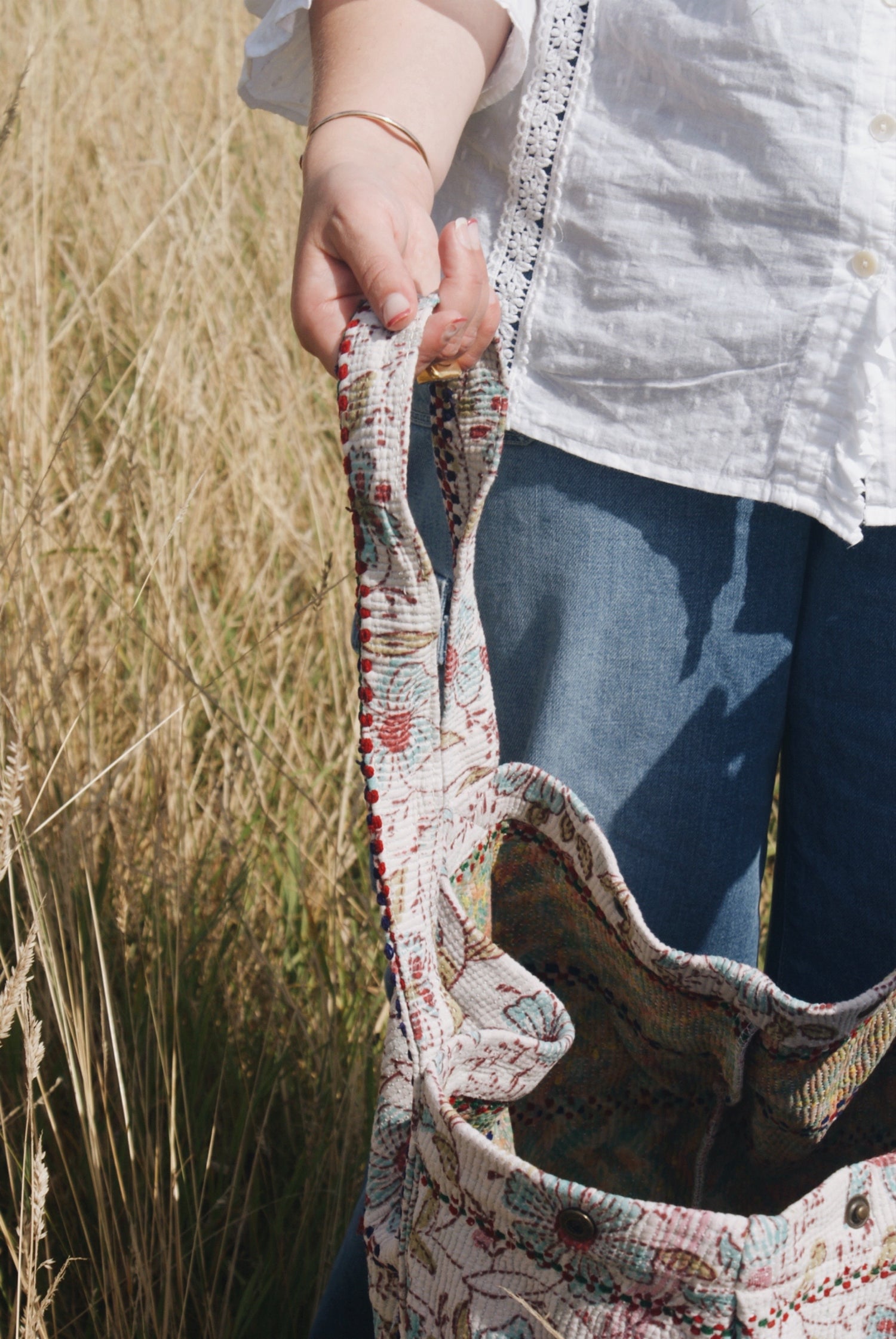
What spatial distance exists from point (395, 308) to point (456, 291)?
0.06 metres

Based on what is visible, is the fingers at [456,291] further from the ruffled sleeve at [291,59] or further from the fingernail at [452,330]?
the ruffled sleeve at [291,59]

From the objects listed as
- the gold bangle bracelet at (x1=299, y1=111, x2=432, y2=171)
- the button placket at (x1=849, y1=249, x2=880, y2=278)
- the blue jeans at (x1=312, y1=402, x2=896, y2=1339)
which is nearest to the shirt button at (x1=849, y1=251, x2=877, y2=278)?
the button placket at (x1=849, y1=249, x2=880, y2=278)

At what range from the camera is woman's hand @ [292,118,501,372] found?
1.99 feet

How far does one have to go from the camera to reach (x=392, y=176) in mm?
646

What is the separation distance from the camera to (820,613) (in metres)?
0.85

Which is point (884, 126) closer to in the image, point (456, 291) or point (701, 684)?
point (456, 291)

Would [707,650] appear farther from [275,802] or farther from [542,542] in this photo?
[275,802]

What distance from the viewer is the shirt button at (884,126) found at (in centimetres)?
69

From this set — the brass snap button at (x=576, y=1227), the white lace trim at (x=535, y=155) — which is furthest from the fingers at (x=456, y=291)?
the brass snap button at (x=576, y=1227)

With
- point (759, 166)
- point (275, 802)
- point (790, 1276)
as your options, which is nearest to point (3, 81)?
point (275, 802)

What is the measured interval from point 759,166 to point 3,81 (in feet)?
7.35

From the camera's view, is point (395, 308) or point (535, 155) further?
point (535, 155)

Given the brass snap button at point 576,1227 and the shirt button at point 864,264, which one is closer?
the brass snap button at point 576,1227

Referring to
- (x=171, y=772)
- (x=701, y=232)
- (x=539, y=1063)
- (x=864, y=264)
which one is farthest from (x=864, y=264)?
(x=171, y=772)
